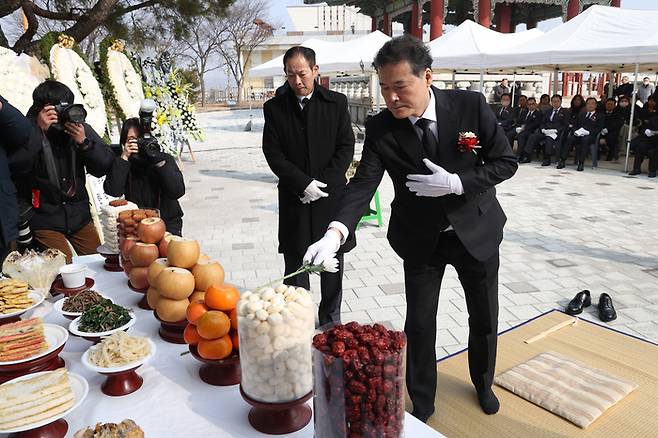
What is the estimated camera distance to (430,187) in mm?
Answer: 1968

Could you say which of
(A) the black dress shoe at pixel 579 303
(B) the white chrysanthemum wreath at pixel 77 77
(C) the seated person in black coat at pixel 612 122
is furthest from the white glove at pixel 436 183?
(C) the seated person in black coat at pixel 612 122

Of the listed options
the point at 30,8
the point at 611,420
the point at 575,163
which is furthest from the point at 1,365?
the point at 575,163

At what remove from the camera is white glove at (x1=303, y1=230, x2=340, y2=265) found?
1677 mm

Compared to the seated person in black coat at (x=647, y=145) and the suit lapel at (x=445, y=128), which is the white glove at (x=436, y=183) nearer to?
the suit lapel at (x=445, y=128)

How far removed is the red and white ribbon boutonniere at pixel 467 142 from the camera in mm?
1976

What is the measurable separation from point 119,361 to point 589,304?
3.51 metres

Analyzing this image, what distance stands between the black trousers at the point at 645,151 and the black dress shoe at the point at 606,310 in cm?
663

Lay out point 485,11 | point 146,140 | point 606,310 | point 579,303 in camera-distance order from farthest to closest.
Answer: point 485,11 < point 579,303 < point 606,310 < point 146,140

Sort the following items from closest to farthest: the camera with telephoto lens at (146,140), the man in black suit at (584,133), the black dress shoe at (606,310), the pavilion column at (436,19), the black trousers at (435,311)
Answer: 1. the black trousers at (435,311)
2. the camera with telephoto lens at (146,140)
3. the black dress shoe at (606,310)
4. the man in black suit at (584,133)
5. the pavilion column at (436,19)

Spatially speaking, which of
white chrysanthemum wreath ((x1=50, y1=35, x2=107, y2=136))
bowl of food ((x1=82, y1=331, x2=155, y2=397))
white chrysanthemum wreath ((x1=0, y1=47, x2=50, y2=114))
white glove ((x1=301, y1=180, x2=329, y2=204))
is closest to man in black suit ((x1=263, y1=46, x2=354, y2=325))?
white glove ((x1=301, y1=180, x2=329, y2=204))

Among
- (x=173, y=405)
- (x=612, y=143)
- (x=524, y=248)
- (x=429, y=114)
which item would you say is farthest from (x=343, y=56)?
(x=173, y=405)

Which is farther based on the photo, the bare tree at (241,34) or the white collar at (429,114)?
the bare tree at (241,34)

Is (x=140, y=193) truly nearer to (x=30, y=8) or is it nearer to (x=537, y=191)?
(x=30, y=8)

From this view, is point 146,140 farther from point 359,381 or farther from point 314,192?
point 359,381
